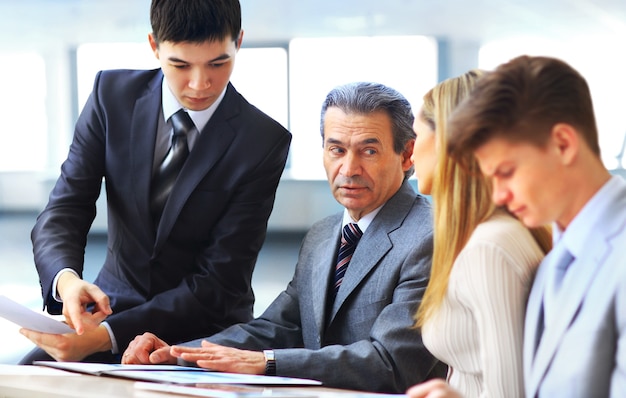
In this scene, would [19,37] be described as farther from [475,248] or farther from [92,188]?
[475,248]

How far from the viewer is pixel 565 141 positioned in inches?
51.4

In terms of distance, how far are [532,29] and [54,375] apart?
5608mm

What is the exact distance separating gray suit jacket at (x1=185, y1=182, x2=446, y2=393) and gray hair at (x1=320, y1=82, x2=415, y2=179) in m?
0.14

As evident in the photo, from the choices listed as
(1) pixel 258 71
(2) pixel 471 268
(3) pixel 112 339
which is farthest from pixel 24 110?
(2) pixel 471 268

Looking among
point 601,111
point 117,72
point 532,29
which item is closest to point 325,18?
point 532,29

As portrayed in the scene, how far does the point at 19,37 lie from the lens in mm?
8188

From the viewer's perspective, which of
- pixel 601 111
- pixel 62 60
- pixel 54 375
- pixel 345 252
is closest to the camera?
pixel 54 375

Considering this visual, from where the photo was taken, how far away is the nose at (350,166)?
7.37ft

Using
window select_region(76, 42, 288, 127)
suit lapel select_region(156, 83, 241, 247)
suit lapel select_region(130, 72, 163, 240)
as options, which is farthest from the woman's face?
window select_region(76, 42, 288, 127)

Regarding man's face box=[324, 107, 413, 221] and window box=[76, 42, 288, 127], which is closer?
man's face box=[324, 107, 413, 221]

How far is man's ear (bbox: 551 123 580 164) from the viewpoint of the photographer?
1.30 m

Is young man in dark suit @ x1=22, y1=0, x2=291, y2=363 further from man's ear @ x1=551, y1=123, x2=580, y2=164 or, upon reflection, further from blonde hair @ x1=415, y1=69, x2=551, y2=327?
man's ear @ x1=551, y1=123, x2=580, y2=164

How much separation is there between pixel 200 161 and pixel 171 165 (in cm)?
10

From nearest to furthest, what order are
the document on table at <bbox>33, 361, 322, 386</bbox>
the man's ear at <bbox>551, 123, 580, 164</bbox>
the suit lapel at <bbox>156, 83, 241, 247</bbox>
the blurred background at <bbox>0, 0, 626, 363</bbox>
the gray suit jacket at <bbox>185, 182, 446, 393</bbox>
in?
the man's ear at <bbox>551, 123, 580, 164</bbox> → the document on table at <bbox>33, 361, 322, 386</bbox> → the gray suit jacket at <bbox>185, 182, 446, 393</bbox> → the suit lapel at <bbox>156, 83, 241, 247</bbox> → the blurred background at <bbox>0, 0, 626, 363</bbox>
